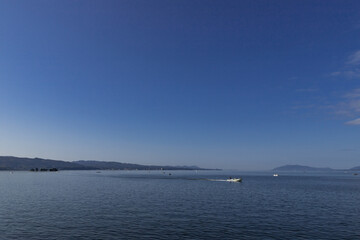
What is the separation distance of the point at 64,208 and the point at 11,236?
79.7ft

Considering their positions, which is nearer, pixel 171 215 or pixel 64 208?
pixel 171 215

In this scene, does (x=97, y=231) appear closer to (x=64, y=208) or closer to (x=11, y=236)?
(x=11, y=236)

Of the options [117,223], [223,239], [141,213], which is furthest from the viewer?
[141,213]

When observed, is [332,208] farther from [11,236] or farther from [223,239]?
[11,236]

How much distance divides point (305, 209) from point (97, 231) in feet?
176

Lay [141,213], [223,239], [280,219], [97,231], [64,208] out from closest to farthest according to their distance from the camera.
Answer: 1. [223,239]
2. [97,231]
3. [280,219]
4. [141,213]
5. [64,208]

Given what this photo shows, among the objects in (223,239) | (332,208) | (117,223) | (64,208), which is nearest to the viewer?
(223,239)

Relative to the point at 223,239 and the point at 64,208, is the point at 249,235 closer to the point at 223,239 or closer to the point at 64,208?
the point at 223,239

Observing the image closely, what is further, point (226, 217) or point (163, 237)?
point (226, 217)

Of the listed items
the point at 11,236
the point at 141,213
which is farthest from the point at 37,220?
the point at 141,213

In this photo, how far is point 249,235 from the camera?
4050cm

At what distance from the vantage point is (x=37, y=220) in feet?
164

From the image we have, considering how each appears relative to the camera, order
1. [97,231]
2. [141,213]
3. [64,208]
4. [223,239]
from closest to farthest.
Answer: [223,239], [97,231], [141,213], [64,208]

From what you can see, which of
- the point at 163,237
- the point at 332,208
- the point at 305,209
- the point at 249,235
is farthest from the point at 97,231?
the point at 332,208
